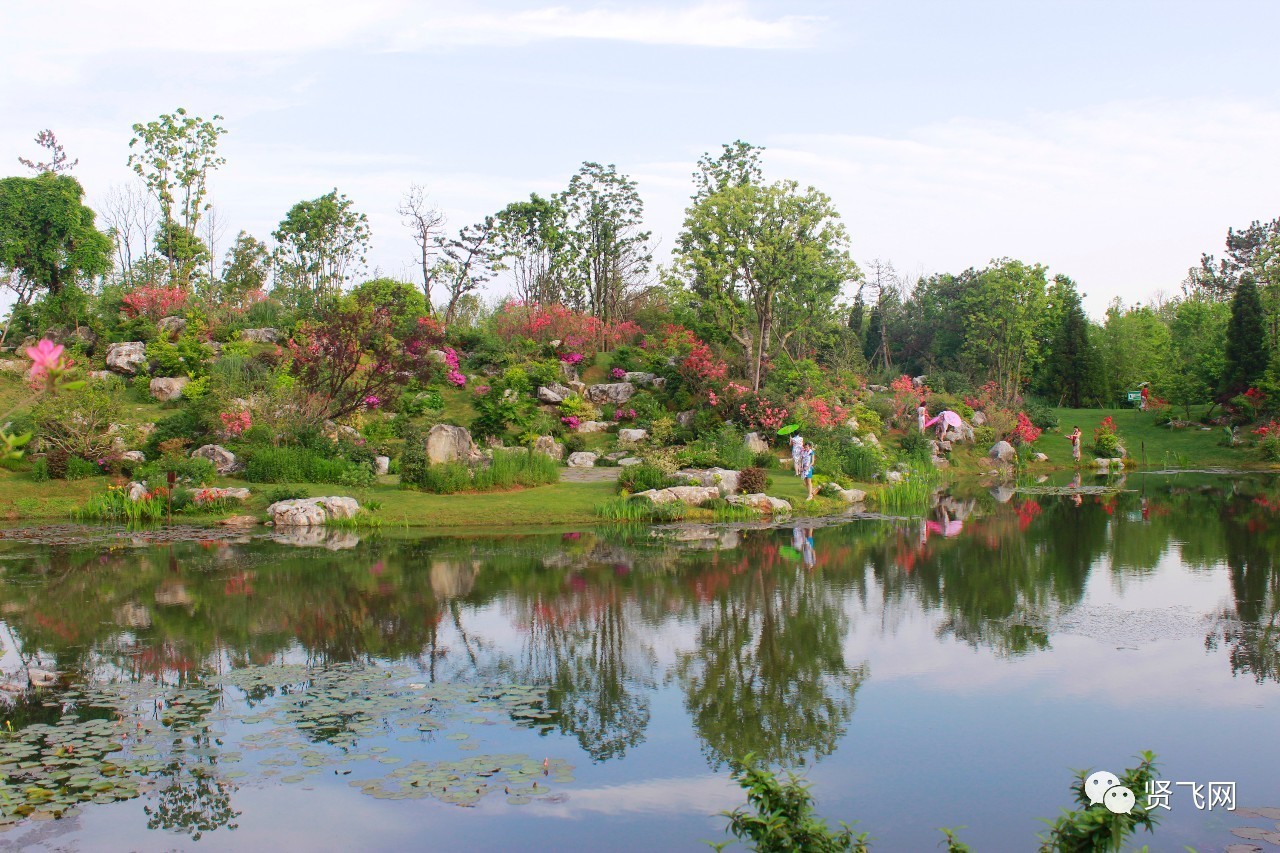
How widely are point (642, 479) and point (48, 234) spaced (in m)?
22.9

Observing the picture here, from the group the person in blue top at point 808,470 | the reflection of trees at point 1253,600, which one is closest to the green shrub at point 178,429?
the person in blue top at point 808,470

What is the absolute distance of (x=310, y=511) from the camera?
1627cm

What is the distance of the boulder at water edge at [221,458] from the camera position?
60.4 feet

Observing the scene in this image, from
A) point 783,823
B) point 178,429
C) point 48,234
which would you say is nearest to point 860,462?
point 178,429

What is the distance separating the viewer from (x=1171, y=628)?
369 inches

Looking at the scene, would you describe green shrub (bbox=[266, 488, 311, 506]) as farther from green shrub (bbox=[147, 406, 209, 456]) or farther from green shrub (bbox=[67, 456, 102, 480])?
green shrub (bbox=[67, 456, 102, 480])

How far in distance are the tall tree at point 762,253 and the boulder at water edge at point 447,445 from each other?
10125 millimetres

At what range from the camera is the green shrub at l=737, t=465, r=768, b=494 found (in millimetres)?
18312

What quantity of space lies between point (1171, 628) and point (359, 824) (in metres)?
7.95

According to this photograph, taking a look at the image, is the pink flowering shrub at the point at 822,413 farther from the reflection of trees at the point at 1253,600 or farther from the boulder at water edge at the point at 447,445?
the reflection of trees at the point at 1253,600

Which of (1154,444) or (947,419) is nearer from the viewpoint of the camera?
(947,419)

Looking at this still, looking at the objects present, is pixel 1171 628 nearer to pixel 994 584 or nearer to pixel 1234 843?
pixel 994 584

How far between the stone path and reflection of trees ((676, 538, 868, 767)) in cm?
867

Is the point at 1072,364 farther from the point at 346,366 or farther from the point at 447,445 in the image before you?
the point at 346,366
